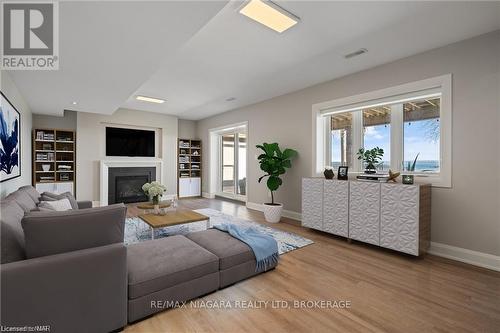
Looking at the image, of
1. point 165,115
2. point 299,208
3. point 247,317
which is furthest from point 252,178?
point 247,317

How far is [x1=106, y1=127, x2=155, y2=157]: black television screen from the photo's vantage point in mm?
6629

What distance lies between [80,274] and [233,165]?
6.22 metres

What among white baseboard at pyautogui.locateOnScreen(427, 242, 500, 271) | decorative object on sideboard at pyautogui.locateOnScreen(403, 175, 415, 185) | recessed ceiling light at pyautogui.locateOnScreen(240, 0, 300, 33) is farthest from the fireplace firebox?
white baseboard at pyautogui.locateOnScreen(427, 242, 500, 271)

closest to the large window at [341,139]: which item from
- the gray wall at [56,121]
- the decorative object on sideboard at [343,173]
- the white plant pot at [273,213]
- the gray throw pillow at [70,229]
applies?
the decorative object on sideboard at [343,173]

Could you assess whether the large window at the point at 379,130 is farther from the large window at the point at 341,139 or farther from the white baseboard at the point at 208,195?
the white baseboard at the point at 208,195

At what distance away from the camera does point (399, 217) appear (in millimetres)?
2990

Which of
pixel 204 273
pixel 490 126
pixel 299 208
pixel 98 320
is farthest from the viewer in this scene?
pixel 299 208

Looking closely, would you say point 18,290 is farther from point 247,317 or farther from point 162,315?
point 247,317

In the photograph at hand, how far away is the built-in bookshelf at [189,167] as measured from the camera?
790cm

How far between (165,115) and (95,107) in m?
2.50

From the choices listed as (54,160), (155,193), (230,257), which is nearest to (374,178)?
(230,257)

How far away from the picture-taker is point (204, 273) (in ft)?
6.88

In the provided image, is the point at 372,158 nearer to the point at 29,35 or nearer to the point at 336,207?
the point at 336,207

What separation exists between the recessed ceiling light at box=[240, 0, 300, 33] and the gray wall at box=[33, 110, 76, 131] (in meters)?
6.18
